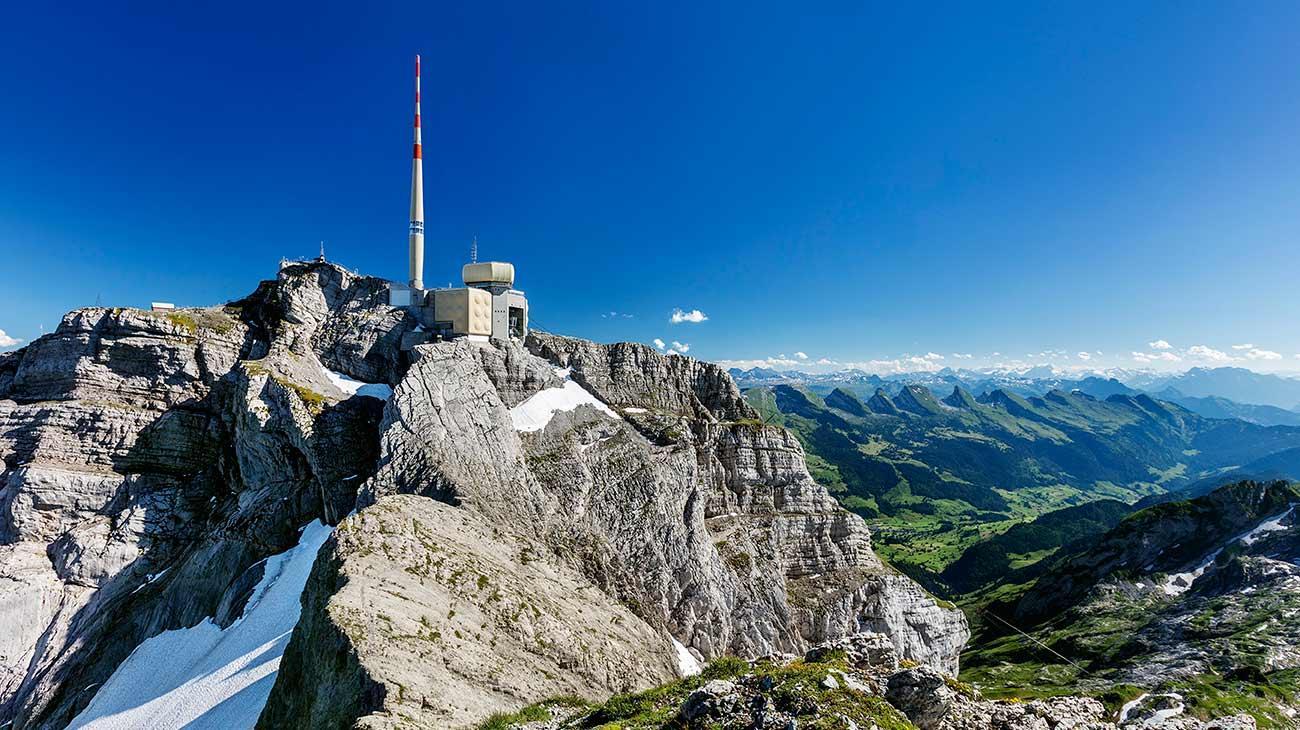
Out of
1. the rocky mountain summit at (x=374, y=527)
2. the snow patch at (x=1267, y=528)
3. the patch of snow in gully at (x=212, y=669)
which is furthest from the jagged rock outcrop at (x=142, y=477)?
the snow patch at (x=1267, y=528)

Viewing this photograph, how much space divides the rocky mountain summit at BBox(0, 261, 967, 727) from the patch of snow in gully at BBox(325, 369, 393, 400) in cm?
47

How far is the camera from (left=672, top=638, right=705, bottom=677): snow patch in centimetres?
5459

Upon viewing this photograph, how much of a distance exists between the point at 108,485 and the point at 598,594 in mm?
Result: 53891

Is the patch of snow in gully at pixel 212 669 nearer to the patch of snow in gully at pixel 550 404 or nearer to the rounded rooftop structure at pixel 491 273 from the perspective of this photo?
the patch of snow in gully at pixel 550 404

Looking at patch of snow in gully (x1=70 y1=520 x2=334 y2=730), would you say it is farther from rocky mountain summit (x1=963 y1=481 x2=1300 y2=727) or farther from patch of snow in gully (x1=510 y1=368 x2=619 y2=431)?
rocky mountain summit (x1=963 y1=481 x2=1300 y2=727)

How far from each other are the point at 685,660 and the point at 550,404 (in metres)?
33.5

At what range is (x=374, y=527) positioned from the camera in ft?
125

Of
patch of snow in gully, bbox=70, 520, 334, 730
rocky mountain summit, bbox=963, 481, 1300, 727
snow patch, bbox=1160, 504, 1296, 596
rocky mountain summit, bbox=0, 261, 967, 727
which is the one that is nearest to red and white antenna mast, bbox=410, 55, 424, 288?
rocky mountain summit, bbox=0, 261, 967, 727

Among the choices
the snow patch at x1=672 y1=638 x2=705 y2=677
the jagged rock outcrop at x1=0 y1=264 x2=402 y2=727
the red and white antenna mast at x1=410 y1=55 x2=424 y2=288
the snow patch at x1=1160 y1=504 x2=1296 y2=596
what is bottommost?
the snow patch at x1=1160 y1=504 x2=1296 y2=596

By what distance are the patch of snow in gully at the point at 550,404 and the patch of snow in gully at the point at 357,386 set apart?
1626cm

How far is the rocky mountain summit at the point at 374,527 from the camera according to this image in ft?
112

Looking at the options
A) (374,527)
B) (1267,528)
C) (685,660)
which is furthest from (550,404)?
(1267,528)

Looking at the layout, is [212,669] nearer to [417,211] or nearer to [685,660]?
[685,660]

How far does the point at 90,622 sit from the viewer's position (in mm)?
53062
